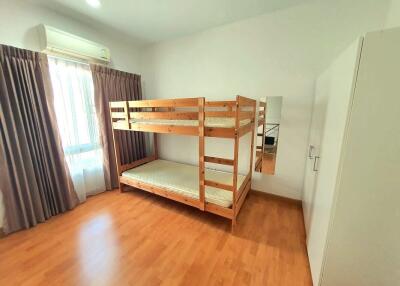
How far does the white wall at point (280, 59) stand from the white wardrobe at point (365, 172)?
1170mm

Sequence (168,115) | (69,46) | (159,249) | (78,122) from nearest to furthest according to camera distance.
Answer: (159,249) < (168,115) < (69,46) < (78,122)

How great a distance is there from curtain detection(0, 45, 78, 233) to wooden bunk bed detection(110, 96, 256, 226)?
0.82 meters

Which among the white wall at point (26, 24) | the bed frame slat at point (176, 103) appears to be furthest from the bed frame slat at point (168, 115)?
the white wall at point (26, 24)

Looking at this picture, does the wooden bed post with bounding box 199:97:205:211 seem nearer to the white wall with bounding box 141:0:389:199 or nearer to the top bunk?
the top bunk

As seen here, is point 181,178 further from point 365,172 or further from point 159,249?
point 365,172

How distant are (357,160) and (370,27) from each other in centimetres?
189

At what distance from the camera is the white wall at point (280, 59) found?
6.42 feet

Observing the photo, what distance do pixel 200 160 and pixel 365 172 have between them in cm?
141

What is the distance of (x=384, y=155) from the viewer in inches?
36.9

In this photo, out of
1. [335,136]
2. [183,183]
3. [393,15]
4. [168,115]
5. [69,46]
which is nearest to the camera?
[335,136]

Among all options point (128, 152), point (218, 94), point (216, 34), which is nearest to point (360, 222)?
point (218, 94)

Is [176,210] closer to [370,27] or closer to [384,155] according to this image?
[384,155]

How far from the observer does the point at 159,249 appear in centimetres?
174

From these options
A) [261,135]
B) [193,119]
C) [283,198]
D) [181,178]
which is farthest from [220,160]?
[283,198]
